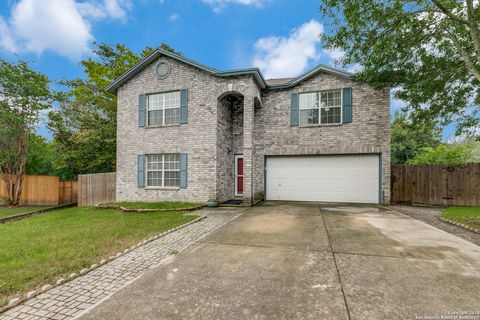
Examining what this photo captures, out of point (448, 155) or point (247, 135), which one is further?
point (448, 155)

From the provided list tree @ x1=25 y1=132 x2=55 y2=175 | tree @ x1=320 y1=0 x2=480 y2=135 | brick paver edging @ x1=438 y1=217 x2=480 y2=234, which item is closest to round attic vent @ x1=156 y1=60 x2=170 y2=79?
tree @ x1=320 y1=0 x2=480 y2=135

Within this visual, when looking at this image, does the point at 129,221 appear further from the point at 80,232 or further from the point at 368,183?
the point at 368,183

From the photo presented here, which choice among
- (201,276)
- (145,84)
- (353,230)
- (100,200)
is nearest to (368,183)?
(353,230)

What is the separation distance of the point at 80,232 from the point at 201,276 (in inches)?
180

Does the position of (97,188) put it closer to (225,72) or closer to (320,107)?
(225,72)

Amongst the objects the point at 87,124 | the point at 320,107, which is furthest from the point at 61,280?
the point at 87,124

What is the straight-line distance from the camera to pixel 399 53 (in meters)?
8.30

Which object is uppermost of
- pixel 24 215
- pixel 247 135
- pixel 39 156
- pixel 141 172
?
pixel 247 135

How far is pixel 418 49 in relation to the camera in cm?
824

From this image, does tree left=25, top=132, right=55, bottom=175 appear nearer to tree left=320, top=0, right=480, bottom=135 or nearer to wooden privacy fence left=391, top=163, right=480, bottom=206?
tree left=320, top=0, right=480, bottom=135

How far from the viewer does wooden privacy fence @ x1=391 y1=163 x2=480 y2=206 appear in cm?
938

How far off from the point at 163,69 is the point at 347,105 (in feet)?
28.9

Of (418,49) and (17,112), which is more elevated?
(418,49)

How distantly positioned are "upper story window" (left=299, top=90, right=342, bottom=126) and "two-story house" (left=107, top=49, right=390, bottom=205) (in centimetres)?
4
